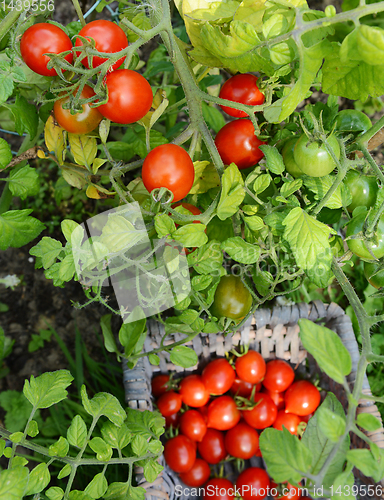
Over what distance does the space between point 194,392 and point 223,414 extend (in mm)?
100

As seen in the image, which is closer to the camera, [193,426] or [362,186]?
[362,186]

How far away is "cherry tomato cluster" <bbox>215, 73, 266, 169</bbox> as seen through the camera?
2.22 feet

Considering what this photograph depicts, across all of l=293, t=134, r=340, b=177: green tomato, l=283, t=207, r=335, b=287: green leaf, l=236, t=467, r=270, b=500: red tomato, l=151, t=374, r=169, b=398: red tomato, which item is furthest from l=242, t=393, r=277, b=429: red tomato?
l=293, t=134, r=340, b=177: green tomato

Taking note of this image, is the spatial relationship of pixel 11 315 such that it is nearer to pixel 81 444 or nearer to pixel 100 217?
pixel 100 217

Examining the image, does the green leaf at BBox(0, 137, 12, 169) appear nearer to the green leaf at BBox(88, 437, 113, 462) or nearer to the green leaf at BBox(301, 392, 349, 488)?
the green leaf at BBox(88, 437, 113, 462)

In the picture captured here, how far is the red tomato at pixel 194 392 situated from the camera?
1031mm

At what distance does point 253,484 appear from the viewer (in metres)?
0.96

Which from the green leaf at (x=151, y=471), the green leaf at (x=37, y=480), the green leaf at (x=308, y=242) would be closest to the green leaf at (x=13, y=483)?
the green leaf at (x=37, y=480)

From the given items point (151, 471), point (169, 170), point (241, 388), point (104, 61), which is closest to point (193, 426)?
point (241, 388)

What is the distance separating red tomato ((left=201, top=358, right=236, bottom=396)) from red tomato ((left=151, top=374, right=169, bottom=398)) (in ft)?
0.35

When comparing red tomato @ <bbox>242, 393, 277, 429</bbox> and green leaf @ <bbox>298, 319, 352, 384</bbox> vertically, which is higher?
green leaf @ <bbox>298, 319, 352, 384</bbox>

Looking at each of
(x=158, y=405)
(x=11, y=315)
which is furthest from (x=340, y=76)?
(x=11, y=315)

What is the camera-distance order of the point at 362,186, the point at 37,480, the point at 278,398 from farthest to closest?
the point at 278,398
the point at 362,186
the point at 37,480

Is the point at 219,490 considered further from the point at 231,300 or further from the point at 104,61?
the point at 104,61
